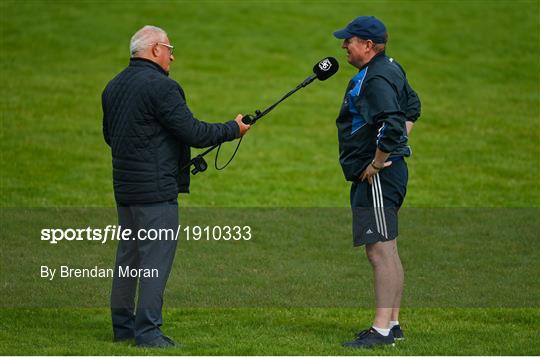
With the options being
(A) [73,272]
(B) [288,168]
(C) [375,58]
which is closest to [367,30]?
(C) [375,58]

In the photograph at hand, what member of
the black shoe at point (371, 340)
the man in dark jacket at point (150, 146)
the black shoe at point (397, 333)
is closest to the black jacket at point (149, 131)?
the man in dark jacket at point (150, 146)

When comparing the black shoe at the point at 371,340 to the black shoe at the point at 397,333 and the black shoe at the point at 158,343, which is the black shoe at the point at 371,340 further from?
the black shoe at the point at 158,343

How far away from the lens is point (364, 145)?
7.68 m

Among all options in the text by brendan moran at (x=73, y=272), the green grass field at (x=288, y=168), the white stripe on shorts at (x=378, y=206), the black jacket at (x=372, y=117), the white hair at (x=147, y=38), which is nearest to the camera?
the black jacket at (x=372, y=117)

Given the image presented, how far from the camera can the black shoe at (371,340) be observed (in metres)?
7.60

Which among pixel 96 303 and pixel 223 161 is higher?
pixel 223 161

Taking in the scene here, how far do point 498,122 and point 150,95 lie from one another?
13490mm

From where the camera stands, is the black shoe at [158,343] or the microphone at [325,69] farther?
the microphone at [325,69]

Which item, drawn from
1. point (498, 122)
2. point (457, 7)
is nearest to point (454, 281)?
point (498, 122)

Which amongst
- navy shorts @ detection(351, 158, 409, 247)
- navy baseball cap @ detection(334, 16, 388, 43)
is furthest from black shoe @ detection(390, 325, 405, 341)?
navy baseball cap @ detection(334, 16, 388, 43)

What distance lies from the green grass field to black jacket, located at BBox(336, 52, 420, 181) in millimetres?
1393

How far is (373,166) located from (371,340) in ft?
4.08

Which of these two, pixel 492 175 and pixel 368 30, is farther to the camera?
pixel 492 175

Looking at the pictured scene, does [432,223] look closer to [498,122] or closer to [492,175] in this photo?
[492,175]
